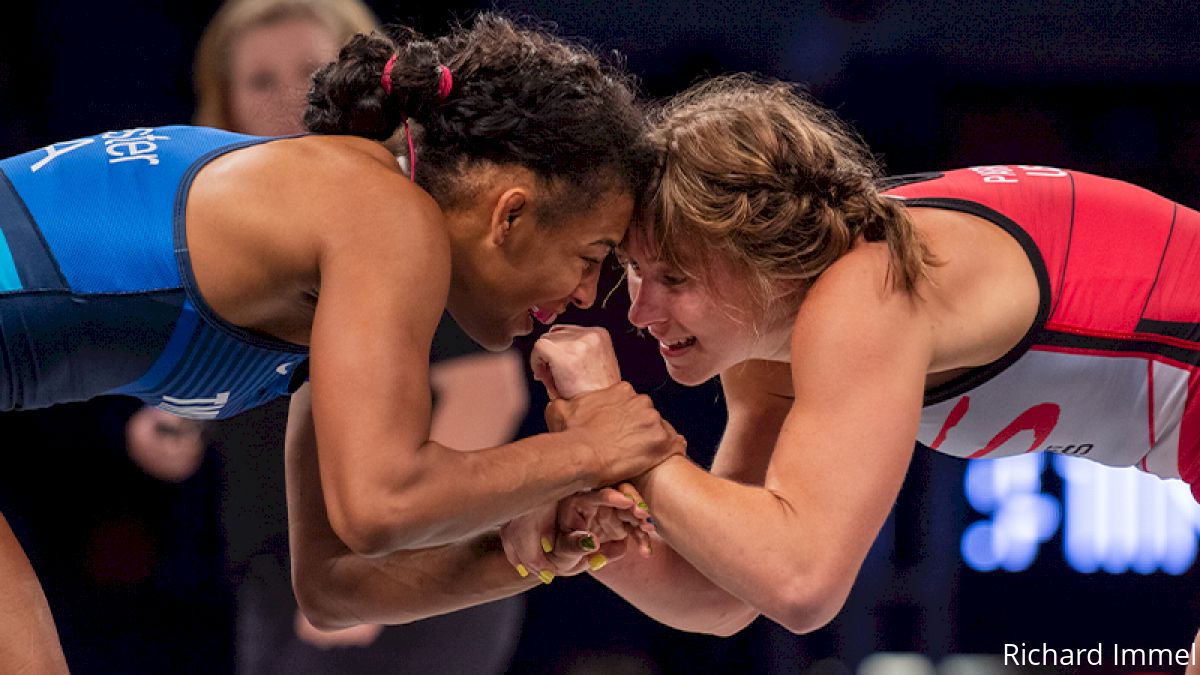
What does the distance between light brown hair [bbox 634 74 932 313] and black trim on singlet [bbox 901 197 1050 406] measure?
9cm

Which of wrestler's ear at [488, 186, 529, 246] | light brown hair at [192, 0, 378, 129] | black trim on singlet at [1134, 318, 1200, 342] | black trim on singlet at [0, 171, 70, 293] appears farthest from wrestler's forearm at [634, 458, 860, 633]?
light brown hair at [192, 0, 378, 129]

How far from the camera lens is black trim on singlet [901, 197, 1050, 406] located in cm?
189

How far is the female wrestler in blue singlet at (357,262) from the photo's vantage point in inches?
64.7

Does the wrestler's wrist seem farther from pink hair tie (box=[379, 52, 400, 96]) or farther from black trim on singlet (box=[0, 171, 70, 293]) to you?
black trim on singlet (box=[0, 171, 70, 293])

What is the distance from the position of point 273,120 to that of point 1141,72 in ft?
7.94

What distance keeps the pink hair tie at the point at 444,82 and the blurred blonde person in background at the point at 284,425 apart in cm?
88

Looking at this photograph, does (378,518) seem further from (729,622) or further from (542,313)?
(729,622)

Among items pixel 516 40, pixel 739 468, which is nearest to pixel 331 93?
pixel 516 40

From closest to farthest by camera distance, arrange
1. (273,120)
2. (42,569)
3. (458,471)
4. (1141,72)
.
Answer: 1. (458,471)
2. (273,120)
3. (42,569)
4. (1141,72)

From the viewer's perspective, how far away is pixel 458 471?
1.70 m

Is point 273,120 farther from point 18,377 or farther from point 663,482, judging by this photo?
point 663,482

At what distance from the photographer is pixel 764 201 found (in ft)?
6.27

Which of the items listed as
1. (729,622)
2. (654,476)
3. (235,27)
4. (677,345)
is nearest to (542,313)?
(677,345)

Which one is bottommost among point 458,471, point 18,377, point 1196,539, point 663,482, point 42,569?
point 1196,539
